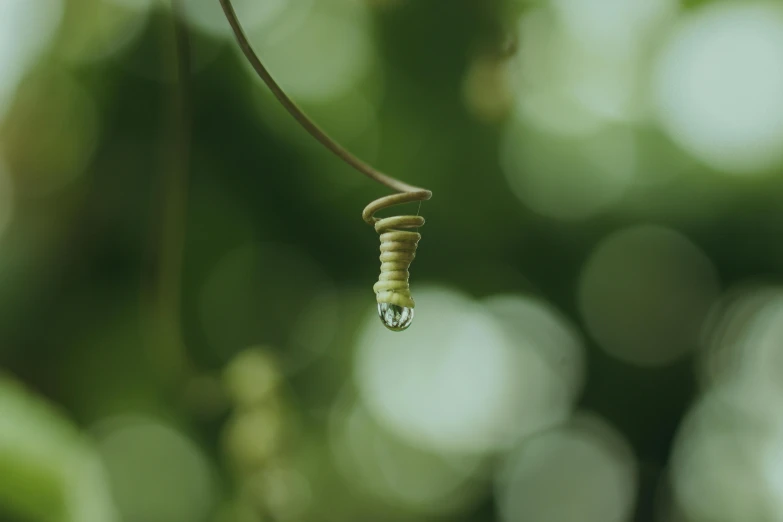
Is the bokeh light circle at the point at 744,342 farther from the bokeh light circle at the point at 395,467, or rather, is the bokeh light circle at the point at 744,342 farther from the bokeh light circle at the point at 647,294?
the bokeh light circle at the point at 395,467

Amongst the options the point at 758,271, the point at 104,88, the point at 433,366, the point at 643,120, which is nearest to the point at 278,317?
the point at 433,366

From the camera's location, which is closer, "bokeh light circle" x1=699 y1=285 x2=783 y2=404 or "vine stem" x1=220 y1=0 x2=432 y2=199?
"vine stem" x1=220 y1=0 x2=432 y2=199

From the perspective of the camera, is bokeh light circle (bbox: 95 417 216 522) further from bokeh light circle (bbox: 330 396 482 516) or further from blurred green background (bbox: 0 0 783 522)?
bokeh light circle (bbox: 330 396 482 516)

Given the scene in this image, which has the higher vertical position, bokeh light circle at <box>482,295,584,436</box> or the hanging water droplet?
the hanging water droplet

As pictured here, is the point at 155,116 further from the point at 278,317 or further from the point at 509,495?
the point at 509,495

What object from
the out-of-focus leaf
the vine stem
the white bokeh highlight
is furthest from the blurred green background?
the vine stem

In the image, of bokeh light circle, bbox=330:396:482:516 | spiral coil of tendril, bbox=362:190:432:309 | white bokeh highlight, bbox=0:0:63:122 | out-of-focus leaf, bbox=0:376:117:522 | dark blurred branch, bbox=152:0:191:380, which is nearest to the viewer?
spiral coil of tendril, bbox=362:190:432:309
